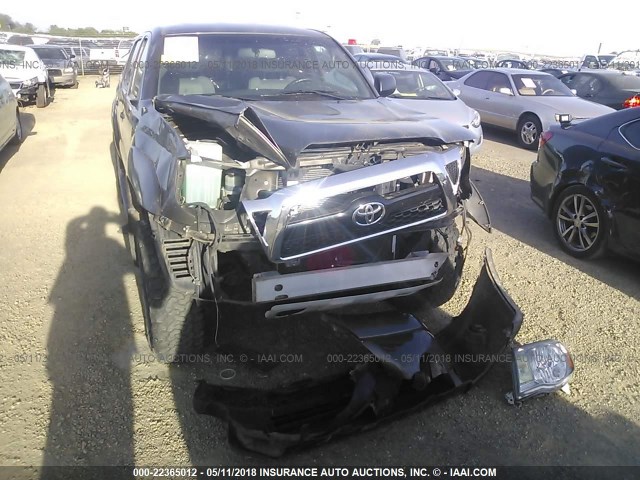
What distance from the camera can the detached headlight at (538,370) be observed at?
2.72m

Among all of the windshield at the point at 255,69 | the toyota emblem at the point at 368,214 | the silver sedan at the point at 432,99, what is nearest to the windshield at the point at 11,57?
the silver sedan at the point at 432,99

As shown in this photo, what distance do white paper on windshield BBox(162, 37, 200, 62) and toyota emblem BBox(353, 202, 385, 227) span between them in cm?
210

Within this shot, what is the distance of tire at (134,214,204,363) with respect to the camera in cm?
276

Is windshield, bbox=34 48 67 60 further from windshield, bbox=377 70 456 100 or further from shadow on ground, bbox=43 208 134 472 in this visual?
shadow on ground, bbox=43 208 134 472

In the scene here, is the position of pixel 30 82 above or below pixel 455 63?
below

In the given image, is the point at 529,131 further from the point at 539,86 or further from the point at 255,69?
the point at 255,69

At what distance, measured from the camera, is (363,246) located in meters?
2.92

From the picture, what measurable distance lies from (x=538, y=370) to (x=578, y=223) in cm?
233

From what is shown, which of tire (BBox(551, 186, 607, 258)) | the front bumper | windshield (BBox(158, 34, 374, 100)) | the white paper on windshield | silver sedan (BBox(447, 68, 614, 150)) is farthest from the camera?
silver sedan (BBox(447, 68, 614, 150))

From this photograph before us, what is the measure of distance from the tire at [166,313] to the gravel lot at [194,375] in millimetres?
168

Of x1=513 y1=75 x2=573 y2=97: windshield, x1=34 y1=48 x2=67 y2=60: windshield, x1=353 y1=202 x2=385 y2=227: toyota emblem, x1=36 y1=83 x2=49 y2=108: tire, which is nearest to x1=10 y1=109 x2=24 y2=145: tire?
x1=36 y1=83 x2=49 y2=108: tire

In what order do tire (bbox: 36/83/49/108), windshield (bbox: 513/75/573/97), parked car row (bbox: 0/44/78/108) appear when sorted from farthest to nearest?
1. tire (bbox: 36/83/49/108)
2. parked car row (bbox: 0/44/78/108)
3. windshield (bbox: 513/75/573/97)

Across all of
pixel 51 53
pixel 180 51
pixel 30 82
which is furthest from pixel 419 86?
pixel 51 53

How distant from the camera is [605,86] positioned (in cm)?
1116
